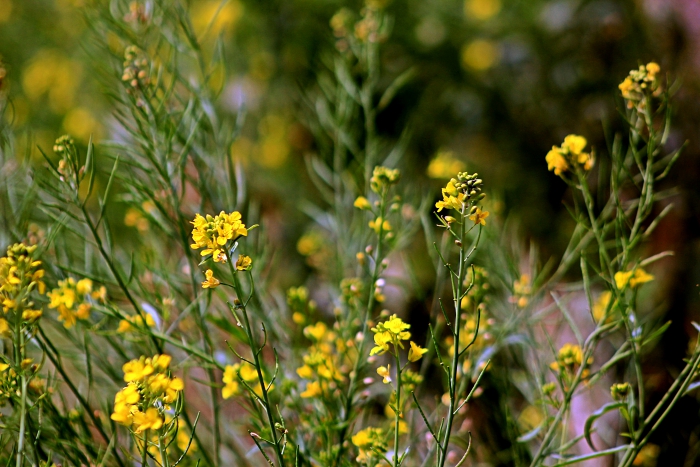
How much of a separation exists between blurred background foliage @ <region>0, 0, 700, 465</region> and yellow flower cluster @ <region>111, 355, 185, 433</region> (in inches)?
34.6

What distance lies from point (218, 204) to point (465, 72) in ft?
3.39

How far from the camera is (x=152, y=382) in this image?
0.48m

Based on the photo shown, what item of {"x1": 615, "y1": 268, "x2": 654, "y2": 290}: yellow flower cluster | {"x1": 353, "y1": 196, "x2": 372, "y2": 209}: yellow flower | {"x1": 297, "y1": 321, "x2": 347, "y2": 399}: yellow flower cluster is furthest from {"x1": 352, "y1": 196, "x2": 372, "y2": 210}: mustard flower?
{"x1": 615, "y1": 268, "x2": 654, "y2": 290}: yellow flower cluster

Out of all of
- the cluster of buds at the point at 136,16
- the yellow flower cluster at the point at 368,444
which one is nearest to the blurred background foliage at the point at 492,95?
the cluster of buds at the point at 136,16

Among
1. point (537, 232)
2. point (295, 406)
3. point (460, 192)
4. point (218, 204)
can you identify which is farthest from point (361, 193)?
point (537, 232)

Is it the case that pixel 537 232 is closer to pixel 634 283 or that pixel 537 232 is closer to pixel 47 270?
pixel 634 283

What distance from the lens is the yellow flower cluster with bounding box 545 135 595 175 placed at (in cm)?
66

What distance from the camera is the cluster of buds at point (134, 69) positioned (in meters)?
0.71

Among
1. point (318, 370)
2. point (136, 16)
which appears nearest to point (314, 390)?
point (318, 370)

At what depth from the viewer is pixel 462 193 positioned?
1.70ft

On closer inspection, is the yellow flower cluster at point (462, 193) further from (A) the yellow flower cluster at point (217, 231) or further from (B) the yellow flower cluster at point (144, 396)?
(B) the yellow flower cluster at point (144, 396)

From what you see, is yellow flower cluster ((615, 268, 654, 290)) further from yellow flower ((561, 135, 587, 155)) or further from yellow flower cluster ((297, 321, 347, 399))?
yellow flower cluster ((297, 321, 347, 399))

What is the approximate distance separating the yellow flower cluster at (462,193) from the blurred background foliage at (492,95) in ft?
2.80

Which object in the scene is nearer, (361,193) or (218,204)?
(218,204)
